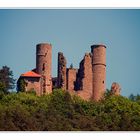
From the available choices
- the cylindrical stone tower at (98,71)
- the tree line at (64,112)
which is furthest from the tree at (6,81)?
the cylindrical stone tower at (98,71)

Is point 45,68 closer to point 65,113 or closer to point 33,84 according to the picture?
point 33,84

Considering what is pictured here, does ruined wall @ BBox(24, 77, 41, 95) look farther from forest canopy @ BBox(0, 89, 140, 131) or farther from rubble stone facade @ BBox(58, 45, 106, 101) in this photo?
forest canopy @ BBox(0, 89, 140, 131)

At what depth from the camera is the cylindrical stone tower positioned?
45062 mm

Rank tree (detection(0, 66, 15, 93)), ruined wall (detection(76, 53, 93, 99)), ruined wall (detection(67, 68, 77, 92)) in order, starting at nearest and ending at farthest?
1. tree (detection(0, 66, 15, 93))
2. ruined wall (detection(76, 53, 93, 99))
3. ruined wall (detection(67, 68, 77, 92))

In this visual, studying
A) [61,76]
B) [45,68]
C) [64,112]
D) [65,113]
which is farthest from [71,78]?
[65,113]

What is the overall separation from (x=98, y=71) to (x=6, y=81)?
478 centimetres

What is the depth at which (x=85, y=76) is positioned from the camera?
45969 millimetres

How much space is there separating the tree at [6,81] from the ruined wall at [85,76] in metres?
3.38

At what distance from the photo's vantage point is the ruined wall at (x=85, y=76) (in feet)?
149

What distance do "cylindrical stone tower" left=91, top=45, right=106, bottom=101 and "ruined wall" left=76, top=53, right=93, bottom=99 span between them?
0.23 meters

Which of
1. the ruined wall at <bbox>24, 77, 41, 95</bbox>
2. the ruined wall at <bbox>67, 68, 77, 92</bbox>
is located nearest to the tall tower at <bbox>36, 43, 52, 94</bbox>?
the ruined wall at <bbox>24, 77, 41, 95</bbox>

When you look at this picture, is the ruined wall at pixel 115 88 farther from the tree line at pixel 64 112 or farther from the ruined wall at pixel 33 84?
the ruined wall at pixel 33 84

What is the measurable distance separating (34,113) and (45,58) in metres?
10.5
